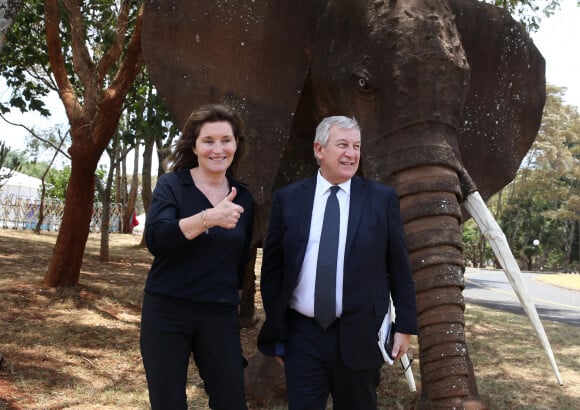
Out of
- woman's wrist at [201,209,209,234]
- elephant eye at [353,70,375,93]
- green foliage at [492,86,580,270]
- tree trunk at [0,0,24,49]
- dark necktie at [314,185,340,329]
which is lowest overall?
dark necktie at [314,185,340,329]

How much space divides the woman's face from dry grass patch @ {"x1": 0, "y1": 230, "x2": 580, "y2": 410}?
2635mm

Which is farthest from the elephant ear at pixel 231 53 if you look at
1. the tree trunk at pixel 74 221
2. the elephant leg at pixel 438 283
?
the tree trunk at pixel 74 221

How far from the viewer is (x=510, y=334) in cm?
895

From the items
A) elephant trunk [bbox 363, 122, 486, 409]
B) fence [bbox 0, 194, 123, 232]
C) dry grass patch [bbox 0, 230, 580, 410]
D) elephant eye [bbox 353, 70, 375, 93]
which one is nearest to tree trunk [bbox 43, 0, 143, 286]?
dry grass patch [bbox 0, 230, 580, 410]

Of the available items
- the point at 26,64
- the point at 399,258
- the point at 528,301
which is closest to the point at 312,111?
the point at 528,301

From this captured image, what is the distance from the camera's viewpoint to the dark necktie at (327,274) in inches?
105

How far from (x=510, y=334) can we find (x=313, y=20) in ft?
18.8

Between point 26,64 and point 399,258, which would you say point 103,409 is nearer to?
point 399,258

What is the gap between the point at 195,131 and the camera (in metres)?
2.85

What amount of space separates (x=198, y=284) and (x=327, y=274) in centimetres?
51

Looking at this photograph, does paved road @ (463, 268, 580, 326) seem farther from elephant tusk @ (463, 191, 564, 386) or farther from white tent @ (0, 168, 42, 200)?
white tent @ (0, 168, 42, 200)

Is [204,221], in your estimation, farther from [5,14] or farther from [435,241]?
[5,14]

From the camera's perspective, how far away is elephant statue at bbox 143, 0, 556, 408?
334cm

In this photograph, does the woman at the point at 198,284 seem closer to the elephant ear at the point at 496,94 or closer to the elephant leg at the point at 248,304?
the elephant ear at the point at 496,94
